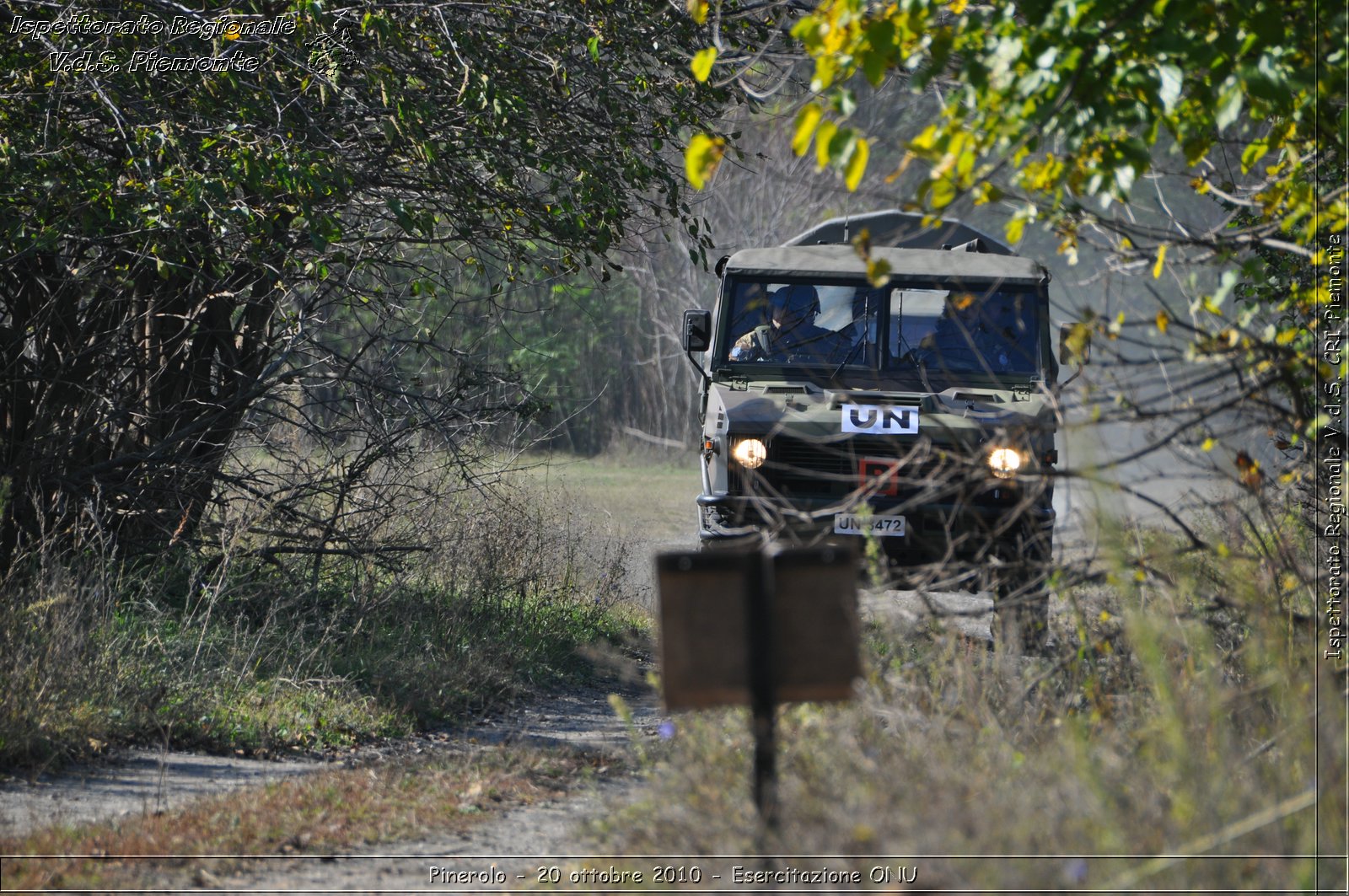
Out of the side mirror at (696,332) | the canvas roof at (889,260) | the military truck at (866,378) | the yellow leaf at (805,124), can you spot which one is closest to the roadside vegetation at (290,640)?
the military truck at (866,378)

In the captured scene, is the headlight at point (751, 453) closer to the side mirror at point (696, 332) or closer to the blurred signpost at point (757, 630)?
the side mirror at point (696, 332)

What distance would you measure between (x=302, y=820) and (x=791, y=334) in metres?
5.08

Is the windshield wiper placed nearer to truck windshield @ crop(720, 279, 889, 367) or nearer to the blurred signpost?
truck windshield @ crop(720, 279, 889, 367)

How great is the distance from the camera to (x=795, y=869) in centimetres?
345

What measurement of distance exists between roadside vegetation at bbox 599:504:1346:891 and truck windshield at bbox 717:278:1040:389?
3.41 metres

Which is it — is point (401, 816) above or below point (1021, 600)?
below

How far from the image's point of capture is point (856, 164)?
3918 millimetres

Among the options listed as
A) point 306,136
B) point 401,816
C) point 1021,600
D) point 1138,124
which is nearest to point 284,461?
point 306,136

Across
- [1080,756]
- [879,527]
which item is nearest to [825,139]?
[1080,756]

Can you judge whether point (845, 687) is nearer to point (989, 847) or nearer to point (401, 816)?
point (989, 847)

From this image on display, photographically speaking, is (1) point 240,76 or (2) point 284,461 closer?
(1) point 240,76

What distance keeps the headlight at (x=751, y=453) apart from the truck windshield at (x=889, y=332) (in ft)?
3.49

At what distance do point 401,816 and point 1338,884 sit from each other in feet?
11.5

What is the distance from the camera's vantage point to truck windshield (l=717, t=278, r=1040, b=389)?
28.6 feet
